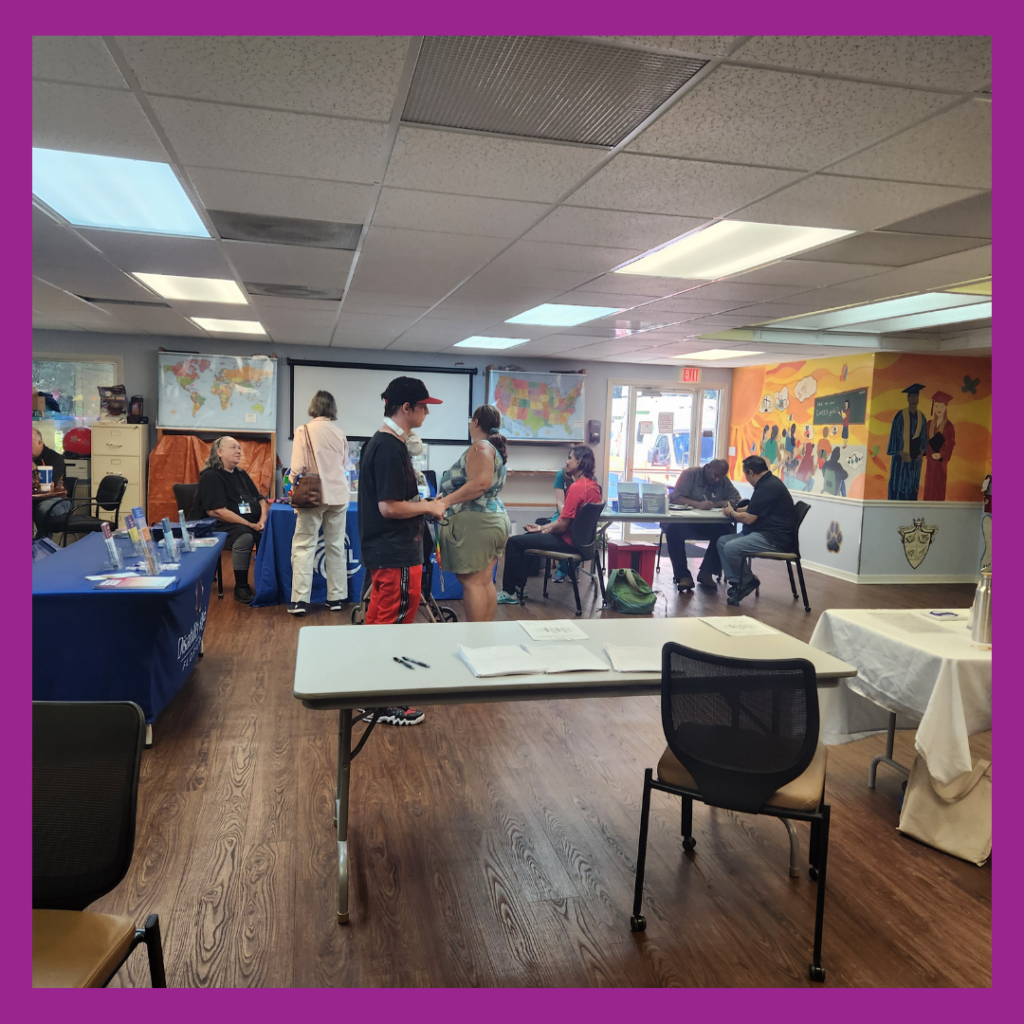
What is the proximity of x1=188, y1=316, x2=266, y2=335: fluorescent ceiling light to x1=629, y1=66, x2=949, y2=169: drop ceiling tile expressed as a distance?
5.58 m

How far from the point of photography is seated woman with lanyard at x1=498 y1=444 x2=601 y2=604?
6.18 metres

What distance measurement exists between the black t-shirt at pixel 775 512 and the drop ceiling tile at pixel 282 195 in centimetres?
458

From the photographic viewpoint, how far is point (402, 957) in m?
2.06

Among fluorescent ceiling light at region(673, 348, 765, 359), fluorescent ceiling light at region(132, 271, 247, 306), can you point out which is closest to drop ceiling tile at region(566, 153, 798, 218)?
fluorescent ceiling light at region(132, 271, 247, 306)

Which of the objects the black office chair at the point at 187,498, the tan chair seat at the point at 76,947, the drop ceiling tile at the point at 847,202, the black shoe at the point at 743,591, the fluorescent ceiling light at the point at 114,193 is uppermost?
the fluorescent ceiling light at the point at 114,193

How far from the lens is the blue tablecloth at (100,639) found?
3205 mm

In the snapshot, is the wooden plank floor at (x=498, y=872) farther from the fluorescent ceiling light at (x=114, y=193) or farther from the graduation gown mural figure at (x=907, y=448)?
the graduation gown mural figure at (x=907, y=448)

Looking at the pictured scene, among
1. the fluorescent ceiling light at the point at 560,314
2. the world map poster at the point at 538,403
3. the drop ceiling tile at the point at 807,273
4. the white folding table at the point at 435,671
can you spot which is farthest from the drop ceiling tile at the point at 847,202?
the world map poster at the point at 538,403

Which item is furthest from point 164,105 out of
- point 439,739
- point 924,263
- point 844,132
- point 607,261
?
point 924,263

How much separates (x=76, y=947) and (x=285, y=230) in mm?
3269

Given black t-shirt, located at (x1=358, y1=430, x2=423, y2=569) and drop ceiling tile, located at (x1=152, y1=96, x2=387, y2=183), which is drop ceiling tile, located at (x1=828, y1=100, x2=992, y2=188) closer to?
drop ceiling tile, located at (x1=152, y1=96, x2=387, y2=183)

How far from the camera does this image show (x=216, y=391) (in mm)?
8859

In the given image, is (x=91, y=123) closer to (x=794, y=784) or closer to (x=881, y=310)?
(x=794, y=784)

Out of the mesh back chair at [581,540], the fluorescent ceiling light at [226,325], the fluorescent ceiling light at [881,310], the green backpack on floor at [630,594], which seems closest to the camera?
the fluorescent ceiling light at [881,310]
